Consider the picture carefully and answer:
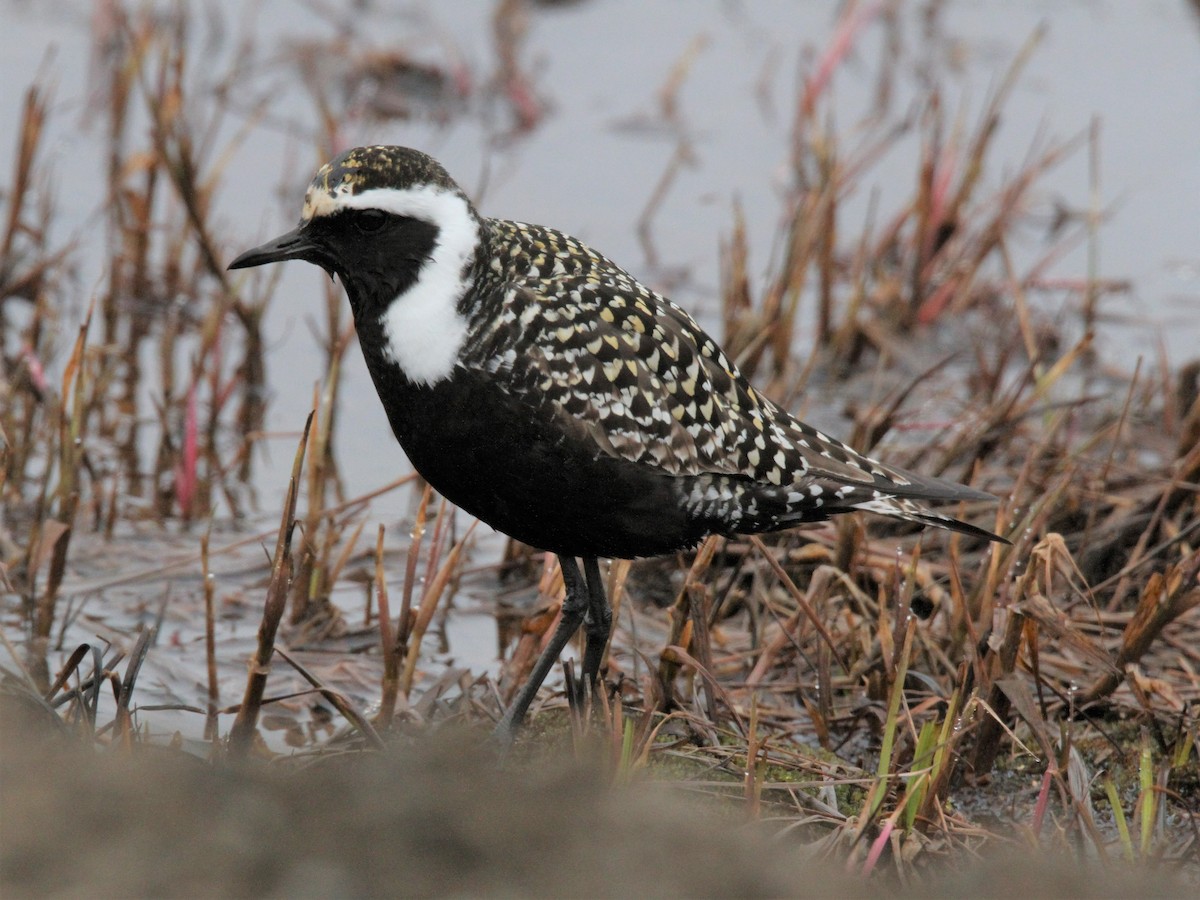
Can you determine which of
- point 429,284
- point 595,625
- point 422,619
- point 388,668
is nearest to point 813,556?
point 595,625

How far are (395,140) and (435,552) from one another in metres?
5.00

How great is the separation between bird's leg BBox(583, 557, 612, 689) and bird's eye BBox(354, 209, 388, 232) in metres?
1.23

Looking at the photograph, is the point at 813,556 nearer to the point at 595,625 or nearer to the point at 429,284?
the point at 595,625

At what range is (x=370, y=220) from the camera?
4410 mm

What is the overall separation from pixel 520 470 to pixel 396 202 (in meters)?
0.75

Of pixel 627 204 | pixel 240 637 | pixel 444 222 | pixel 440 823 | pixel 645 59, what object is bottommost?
pixel 240 637

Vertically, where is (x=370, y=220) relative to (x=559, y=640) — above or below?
above

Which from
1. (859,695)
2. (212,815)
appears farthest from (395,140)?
(212,815)

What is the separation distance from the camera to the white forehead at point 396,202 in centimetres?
438

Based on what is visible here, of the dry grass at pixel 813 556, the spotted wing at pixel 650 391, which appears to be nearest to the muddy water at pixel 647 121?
the dry grass at pixel 813 556

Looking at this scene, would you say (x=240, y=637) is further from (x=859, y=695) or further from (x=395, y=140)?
(x=395, y=140)

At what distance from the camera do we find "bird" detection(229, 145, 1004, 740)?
4.33m

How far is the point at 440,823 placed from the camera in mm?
2633

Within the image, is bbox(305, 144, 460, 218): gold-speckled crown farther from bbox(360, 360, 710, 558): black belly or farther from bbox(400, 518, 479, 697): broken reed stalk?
bbox(400, 518, 479, 697): broken reed stalk
